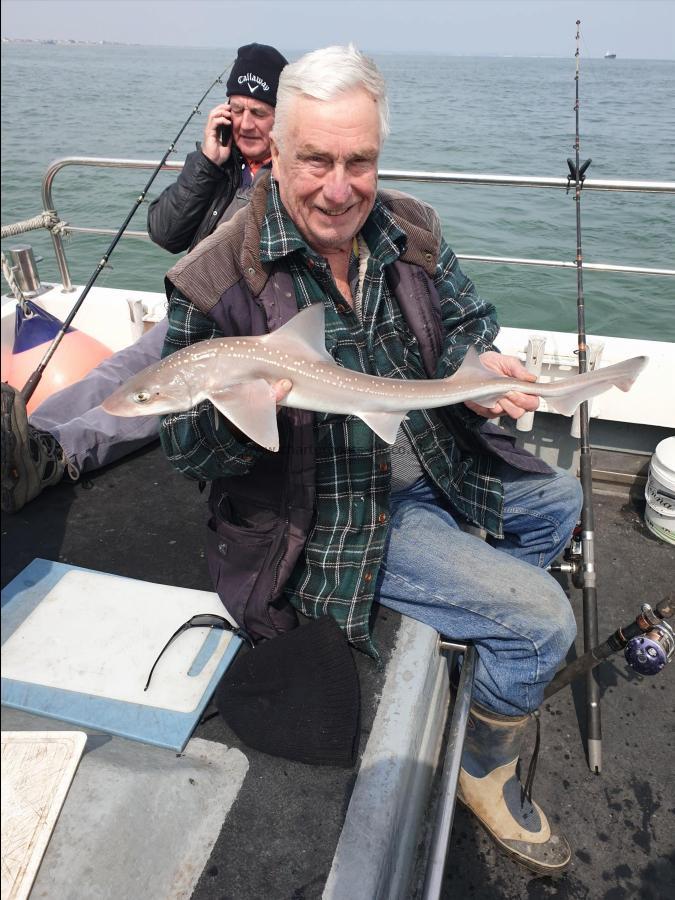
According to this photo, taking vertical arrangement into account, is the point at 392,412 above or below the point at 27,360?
above

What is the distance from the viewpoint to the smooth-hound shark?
1.61m

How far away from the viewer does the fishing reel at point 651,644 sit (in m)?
2.14

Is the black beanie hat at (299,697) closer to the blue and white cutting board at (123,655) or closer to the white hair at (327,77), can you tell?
the blue and white cutting board at (123,655)

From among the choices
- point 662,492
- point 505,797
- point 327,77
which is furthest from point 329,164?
point 662,492

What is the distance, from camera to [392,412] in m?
1.86

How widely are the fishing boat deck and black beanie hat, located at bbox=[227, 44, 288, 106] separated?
1939 millimetres

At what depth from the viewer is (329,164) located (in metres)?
1.87

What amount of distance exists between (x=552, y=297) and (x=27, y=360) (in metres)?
5.33

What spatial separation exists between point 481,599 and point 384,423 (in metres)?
0.68

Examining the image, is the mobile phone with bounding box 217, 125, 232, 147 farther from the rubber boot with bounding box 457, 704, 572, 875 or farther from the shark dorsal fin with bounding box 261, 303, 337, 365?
the rubber boot with bounding box 457, 704, 572, 875

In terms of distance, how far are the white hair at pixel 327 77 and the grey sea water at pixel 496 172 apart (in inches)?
21.9

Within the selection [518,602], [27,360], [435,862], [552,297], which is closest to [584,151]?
[552,297]

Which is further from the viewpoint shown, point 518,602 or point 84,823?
point 518,602

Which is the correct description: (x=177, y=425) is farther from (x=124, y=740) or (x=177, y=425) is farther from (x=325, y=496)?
(x=124, y=740)
